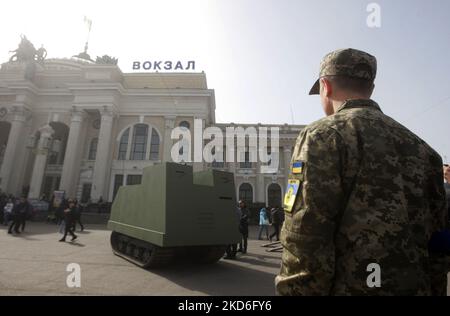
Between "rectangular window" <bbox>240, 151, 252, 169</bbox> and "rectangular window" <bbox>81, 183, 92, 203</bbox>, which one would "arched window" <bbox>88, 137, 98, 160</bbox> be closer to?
"rectangular window" <bbox>81, 183, 92, 203</bbox>

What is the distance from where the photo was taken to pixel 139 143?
26.8 meters

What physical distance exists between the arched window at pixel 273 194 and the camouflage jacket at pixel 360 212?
28564 millimetres

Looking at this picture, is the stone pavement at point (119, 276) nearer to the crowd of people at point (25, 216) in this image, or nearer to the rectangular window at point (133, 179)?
the crowd of people at point (25, 216)

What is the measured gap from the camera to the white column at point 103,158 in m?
24.0

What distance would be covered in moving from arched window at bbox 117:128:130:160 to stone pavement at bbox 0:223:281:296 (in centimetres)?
1919

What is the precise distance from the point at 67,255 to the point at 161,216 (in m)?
3.65

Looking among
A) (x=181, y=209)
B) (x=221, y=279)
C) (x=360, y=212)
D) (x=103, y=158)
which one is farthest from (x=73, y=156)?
(x=360, y=212)

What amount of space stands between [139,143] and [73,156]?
6.28 meters

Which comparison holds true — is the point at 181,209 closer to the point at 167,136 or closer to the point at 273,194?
the point at 167,136

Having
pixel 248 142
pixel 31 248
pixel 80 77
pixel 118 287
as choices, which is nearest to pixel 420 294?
pixel 118 287

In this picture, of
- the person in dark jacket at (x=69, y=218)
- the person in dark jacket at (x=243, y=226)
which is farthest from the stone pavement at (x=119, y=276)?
the person in dark jacket at (x=69, y=218)

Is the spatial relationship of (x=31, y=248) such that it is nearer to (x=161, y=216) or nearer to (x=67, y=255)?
(x=67, y=255)

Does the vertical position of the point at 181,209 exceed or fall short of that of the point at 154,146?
it falls short
